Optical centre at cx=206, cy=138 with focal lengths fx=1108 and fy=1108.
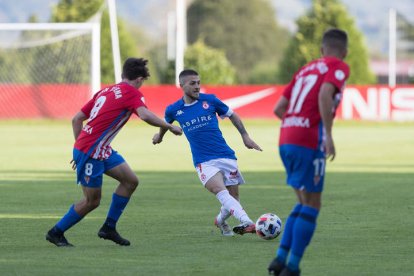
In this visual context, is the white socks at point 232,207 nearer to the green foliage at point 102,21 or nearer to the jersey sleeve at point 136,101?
the jersey sleeve at point 136,101

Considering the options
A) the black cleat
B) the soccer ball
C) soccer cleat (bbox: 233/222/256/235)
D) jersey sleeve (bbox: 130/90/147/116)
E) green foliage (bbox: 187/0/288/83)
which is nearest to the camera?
the black cleat

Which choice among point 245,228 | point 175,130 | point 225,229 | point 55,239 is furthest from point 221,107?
point 55,239

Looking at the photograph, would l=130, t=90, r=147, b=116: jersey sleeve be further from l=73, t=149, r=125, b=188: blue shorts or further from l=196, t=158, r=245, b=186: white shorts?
l=196, t=158, r=245, b=186: white shorts

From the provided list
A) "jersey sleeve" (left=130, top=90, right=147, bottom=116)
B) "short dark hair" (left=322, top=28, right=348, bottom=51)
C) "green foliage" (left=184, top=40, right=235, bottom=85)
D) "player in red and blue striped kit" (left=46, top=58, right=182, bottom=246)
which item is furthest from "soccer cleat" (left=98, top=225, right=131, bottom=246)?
"green foliage" (left=184, top=40, right=235, bottom=85)

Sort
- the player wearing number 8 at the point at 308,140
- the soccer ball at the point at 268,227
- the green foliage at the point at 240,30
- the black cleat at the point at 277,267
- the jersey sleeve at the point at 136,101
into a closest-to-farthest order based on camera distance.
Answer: the player wearing number 8 at the point at 308,140 < the black cleat at the point at 277,267 < the jersey sleeve at the point at 136,101 < the soccer ball at the point at 268,227 < the green foliage at the point at 240,30

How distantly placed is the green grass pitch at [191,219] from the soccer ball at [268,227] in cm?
9

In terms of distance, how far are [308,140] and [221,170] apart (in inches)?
142

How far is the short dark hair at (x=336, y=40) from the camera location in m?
9.06

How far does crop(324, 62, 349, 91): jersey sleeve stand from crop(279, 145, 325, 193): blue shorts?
0.59 m

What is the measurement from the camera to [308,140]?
9.02 meters

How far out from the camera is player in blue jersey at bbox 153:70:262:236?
12.4 metres

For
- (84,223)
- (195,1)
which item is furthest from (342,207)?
(195,1)

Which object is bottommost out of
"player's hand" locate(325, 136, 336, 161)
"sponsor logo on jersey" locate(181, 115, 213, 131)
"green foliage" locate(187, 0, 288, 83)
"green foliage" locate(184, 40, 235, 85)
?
"green foliage" locate(187, 0, 288, 83)

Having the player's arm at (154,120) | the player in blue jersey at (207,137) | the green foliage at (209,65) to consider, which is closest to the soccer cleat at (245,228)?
the player in blue jersey at (207,137)
